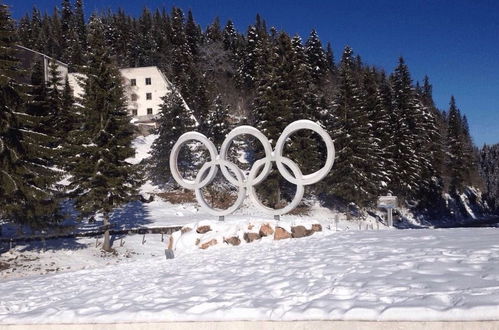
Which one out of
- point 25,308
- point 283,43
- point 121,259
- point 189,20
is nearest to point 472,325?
point 25,308

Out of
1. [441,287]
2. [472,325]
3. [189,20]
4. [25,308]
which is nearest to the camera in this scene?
[472,325]

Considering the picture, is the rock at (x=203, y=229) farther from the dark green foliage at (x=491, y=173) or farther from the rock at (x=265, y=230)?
the dark green foliage at (x=491, y=173)

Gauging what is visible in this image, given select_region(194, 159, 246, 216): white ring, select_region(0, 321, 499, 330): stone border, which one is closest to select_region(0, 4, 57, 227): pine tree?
select_region(194, 159, 246, 216): white ring

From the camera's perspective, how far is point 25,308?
25.0 ft

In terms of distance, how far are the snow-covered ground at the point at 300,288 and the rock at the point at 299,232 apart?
3467 millimetres

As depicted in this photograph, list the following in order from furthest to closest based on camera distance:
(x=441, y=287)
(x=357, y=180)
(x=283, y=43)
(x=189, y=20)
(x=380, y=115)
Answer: (x=189, y=20) → (x=380, y=115) → (x=283, y=43) → (x=357, y=180) → (x=441, y=287)

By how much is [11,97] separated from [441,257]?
20.5 meters

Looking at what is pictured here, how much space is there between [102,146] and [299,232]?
15473mm

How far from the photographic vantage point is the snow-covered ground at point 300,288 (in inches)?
209

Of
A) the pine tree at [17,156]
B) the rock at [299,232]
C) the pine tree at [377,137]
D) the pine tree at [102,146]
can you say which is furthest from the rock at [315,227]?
the pine tree at [377,137]

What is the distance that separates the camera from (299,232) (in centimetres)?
1470

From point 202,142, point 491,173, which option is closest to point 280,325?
point 202,142

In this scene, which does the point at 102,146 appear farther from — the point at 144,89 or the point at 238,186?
the point at 144,89

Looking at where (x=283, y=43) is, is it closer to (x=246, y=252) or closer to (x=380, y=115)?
(x=380, y=115)
